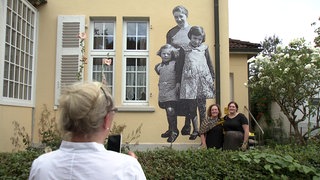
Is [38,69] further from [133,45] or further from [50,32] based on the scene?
[133,45]

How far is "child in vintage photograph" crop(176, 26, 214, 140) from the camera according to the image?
778cm

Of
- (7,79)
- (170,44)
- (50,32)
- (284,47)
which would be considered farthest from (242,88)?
(7,79)

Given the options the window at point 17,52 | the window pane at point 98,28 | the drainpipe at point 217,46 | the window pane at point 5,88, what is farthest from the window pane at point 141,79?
the window pane at point 5,88

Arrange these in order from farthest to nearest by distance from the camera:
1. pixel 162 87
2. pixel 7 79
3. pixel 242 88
Result: 1. pixel 242 88
2. pixel 162 87
3. pixel 7 79

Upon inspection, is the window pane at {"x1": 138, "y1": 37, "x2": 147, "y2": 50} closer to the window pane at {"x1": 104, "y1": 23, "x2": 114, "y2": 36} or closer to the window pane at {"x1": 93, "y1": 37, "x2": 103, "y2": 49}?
the window pane at {"x1": 104, "y1": 23, "x2": 114, "y2": 36}

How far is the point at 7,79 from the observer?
662 centimetres

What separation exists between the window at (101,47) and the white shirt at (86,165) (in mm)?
6369

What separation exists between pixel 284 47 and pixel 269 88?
1.10 m

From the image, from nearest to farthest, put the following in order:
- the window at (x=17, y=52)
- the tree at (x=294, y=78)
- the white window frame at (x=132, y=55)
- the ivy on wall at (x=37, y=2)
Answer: the window at (x=17, y=52) < the ivy on wall at (x=37, y=2) < the white window frame at (x=132, y=55) < the tree at (x=294, y=78)

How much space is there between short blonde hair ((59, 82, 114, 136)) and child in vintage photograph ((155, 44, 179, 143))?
20.2 feet

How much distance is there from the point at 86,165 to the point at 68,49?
Result: 259 inches

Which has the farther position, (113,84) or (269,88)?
(269,88)

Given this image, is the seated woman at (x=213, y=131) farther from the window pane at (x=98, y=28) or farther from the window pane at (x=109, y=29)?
the window pane at (x=98, y=28)

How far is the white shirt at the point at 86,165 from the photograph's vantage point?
62.6 inches
